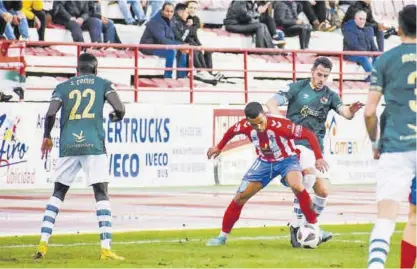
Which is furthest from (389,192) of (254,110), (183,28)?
(183,28)

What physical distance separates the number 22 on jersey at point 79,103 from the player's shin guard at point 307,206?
2802 mm

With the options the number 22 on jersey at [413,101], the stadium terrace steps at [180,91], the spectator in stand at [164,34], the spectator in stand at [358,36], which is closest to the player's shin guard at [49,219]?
the number 22 on jersey at [413,101]

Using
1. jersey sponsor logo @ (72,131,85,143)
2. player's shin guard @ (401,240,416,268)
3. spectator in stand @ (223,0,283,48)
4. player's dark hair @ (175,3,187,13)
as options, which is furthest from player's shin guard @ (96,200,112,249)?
spectator in stand @ (223,0,283,48)

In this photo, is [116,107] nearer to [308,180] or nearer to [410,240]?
[308,180]

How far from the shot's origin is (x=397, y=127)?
1093 cm

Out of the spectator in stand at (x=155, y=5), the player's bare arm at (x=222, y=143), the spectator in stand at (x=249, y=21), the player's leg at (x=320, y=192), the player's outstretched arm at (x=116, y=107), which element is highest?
the spectator in stand at (x=155, y=5)

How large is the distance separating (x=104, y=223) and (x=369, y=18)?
21.4m

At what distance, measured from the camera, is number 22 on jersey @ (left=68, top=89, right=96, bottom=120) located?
46.5ft

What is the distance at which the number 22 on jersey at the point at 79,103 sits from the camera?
46.5 feet

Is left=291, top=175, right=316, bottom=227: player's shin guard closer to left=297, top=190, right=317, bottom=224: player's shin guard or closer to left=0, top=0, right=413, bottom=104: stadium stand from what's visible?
left=297, top=190, right=317, bottom=224: player's shin guard

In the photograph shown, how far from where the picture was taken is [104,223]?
14.0 metres

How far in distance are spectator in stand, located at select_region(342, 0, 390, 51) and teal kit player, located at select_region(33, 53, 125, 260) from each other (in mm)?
19711

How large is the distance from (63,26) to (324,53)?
596cm

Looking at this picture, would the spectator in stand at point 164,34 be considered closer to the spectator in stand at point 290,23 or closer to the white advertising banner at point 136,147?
the white advertising banner at point 136,147
